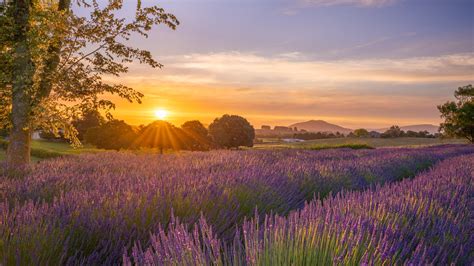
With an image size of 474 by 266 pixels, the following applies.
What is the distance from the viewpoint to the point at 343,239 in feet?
6.24

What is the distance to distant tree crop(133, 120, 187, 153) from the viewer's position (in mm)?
32875

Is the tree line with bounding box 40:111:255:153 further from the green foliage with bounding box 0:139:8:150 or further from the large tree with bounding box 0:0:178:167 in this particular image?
the large tree with bounding box 0:0:178:167

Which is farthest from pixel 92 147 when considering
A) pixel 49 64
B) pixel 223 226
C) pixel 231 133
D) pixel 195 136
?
pixel 223 226

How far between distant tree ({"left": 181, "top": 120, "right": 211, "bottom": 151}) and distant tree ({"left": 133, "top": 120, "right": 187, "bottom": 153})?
Answer: 149 cm

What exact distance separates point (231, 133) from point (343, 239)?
163ft

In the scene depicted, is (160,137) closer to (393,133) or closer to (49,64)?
(49,64)

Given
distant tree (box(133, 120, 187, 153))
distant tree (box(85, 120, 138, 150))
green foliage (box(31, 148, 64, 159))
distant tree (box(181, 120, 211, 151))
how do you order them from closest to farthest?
1. green foliage (box(31, 148, 64, 159))
2. distant tree (box(133, 120, 187, 153))
3. distant tree (box(85, 120, 138, 150))
4. distant tree (box(181, 120, 211, 151))

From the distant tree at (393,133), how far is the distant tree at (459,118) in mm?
21618

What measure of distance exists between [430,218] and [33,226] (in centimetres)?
258

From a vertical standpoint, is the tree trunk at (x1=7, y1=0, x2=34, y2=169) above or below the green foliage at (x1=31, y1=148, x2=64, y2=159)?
above

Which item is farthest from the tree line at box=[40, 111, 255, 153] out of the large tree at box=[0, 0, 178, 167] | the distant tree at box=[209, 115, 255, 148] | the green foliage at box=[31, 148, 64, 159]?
the large tree at box=[0, 0, 178, 167]

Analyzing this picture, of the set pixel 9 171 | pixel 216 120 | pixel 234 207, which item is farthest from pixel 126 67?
pixel 216 120

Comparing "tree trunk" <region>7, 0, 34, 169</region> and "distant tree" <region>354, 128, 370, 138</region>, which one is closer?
"tree trunk" <region>7, 0, 34, 169</region>

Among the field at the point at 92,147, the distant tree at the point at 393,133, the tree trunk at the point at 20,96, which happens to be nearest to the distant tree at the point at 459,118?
the field at the point at 92,147
